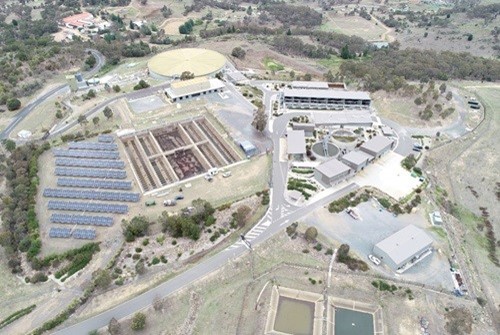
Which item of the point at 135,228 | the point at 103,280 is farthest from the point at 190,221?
the point at 103,280

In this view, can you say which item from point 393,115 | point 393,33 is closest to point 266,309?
point 393,115

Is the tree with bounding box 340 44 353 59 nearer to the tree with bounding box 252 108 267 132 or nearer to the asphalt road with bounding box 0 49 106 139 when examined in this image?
the tree with bounding box 252 108 267 132

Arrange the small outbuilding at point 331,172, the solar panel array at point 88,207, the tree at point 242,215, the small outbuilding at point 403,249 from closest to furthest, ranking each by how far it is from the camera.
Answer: the small outbuilding at point 403,249 < the tree at point 242,215 < the solar panel array at point 88,207 < the small outbuilding at point 331,172

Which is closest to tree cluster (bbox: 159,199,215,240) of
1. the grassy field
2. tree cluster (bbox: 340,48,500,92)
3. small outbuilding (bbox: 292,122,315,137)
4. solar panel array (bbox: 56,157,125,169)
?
solar panel array (bbox: 56,157,125,169)

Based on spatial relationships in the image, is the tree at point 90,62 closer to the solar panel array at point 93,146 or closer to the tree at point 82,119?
the tree at point 82,119

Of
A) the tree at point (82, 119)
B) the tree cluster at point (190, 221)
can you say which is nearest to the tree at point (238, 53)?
the tree at point (82, 119)
